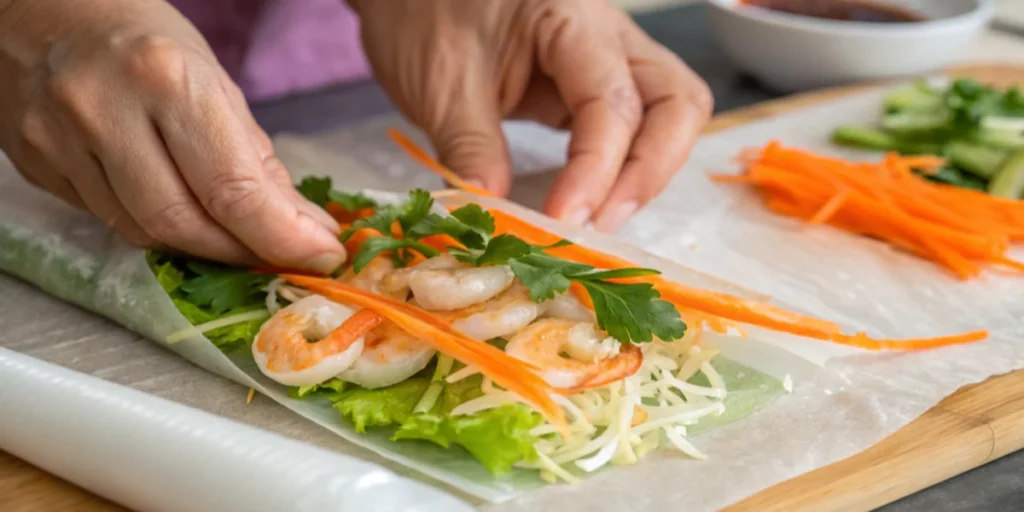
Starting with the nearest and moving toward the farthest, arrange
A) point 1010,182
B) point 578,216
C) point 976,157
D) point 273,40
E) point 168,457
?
point 168,457
point 578,216
point 1010,182
point 976,157
point 273,40

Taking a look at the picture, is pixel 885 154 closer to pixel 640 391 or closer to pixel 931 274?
pixel 931 274

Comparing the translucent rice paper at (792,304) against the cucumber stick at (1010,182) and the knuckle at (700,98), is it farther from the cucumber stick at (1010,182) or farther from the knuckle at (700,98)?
the cucumber stick at (1010,182)

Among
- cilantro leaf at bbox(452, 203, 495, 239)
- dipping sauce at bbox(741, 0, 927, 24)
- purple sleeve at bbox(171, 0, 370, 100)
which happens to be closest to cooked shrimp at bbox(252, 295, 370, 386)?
cilantro leaf at bbox(452, 203, 495, 239)

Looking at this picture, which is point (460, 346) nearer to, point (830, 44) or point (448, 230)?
point (448, 230)

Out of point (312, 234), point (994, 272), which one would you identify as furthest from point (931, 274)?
point (312, 234)

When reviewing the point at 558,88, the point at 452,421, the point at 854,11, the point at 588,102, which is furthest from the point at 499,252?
the point at 854,11

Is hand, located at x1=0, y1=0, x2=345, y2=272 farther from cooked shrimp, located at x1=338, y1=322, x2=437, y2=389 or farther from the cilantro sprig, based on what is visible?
cooked shrimp, located at x1=338, y1=322, x2=437, y2=389
